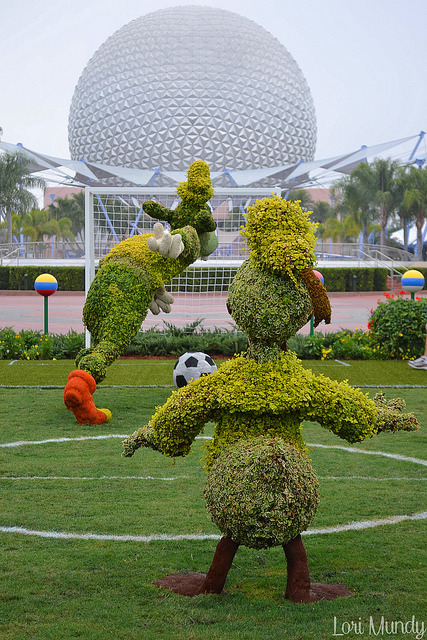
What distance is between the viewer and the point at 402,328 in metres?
12.0

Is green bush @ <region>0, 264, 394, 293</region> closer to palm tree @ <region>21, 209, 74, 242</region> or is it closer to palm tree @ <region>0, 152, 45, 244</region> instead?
palm tree @ <region>0, 152, 45, 244</region>

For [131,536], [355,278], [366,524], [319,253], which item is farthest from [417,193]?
[131,536]

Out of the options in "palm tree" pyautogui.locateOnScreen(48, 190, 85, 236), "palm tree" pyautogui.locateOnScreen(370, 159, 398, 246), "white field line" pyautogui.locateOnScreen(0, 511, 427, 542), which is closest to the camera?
"white field line" pyautogui.locateOnScreen(0, 511, 427, 542)

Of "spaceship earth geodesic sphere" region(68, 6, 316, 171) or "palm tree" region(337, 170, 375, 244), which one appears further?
"palm tree" region(337, 170, 375, 244)

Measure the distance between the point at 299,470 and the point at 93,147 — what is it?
4736 centimetres

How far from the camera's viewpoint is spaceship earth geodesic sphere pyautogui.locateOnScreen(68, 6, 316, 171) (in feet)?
147

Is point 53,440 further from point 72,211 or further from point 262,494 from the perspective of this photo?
point 72,211

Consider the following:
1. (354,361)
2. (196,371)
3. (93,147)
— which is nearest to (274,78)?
(93,147)

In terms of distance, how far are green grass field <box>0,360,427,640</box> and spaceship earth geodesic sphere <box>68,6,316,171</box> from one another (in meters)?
40.2

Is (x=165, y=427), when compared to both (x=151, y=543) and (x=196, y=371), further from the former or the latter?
(x=196, y=371)

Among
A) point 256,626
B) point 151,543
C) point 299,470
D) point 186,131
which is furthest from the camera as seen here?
point 186,131

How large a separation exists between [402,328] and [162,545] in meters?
8.77

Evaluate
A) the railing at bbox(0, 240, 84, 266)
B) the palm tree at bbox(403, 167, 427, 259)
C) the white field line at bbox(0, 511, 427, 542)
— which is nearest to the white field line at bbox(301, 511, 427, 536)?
the white field line at bbox(0, 511, 427, 542)

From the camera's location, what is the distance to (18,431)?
22.5ft
